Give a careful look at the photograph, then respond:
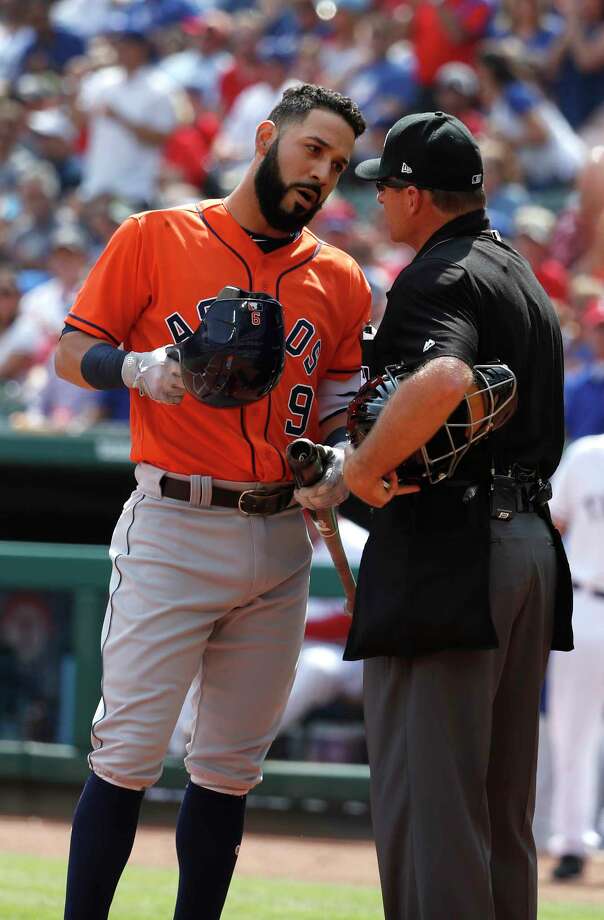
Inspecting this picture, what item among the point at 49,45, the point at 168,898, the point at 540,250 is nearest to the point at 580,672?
the point at 168,898

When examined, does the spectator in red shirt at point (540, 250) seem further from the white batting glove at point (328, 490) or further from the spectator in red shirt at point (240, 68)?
the white batting glove at point (328, 490)

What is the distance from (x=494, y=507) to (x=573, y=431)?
3.84 meters

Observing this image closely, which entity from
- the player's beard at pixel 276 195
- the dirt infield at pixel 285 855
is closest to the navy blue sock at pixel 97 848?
the player's beard at pixel 276 195

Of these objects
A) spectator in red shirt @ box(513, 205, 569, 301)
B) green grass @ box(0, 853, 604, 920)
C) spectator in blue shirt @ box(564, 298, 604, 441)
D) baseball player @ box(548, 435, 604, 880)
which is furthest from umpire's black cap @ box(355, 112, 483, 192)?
spectator in red shirt @ box(513, 205, 569, 301)

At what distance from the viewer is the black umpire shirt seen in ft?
9.36

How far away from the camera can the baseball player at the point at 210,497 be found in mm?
3217

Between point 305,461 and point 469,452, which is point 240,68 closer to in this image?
point 305,461

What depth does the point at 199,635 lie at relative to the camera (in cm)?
327

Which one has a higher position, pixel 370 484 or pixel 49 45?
pixel 49 45

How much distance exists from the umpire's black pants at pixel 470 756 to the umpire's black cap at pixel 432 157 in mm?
732

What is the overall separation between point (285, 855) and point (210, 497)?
2.92 metres

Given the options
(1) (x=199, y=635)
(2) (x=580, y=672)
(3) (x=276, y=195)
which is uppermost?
(3) (x=276, y=195)

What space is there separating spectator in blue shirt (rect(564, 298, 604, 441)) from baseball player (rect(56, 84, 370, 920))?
3364 millimetres

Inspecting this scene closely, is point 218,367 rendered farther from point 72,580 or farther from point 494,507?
point 72,580
